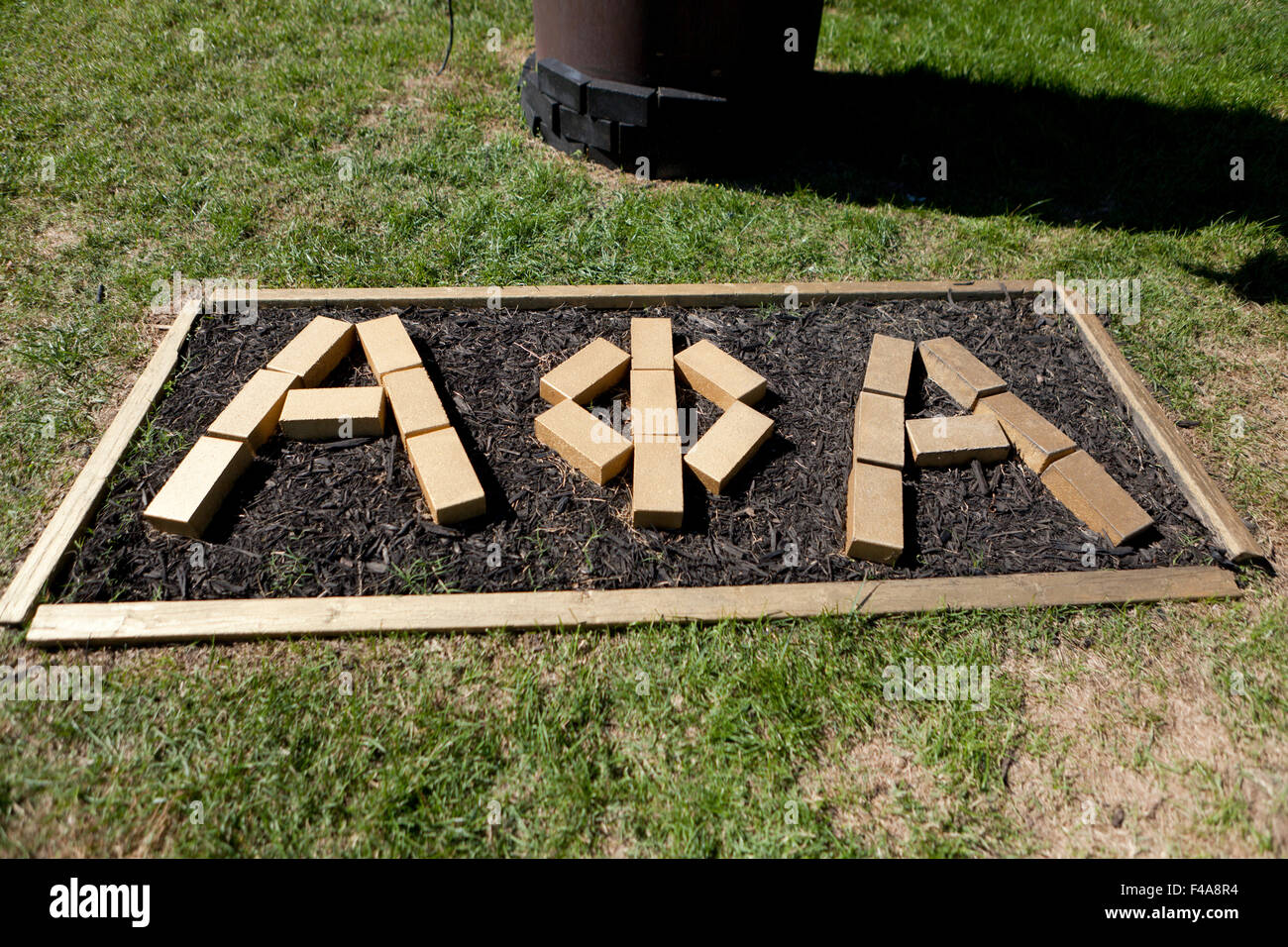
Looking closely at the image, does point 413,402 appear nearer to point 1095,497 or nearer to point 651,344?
point 651,344

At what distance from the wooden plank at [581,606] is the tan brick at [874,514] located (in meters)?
0.13

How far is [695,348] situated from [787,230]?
143cm

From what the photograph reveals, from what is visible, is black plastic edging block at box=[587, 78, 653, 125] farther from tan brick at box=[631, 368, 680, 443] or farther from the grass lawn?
tan brick at box=[631, 368, 680, 443]

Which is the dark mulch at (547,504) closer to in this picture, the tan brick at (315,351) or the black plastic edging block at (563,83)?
the tan brick at (315,351)

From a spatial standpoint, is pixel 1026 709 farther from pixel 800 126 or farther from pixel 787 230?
pixel 800 126

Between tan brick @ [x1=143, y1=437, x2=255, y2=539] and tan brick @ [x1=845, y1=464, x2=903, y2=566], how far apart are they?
236 centimetres

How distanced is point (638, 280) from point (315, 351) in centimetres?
167

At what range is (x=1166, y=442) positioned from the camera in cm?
324

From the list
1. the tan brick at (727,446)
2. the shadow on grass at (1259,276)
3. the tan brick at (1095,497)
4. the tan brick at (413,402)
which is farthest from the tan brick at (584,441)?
Result: the shadow on grass at (1259,276)

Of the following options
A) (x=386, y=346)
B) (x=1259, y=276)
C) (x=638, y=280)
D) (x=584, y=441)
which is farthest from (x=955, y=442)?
(x=1259, y=276)

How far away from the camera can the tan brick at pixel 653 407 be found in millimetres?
3012

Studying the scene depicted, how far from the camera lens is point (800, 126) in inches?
198

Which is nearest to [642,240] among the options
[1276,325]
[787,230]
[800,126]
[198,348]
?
[787,230]

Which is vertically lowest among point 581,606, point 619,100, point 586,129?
point 581,606
